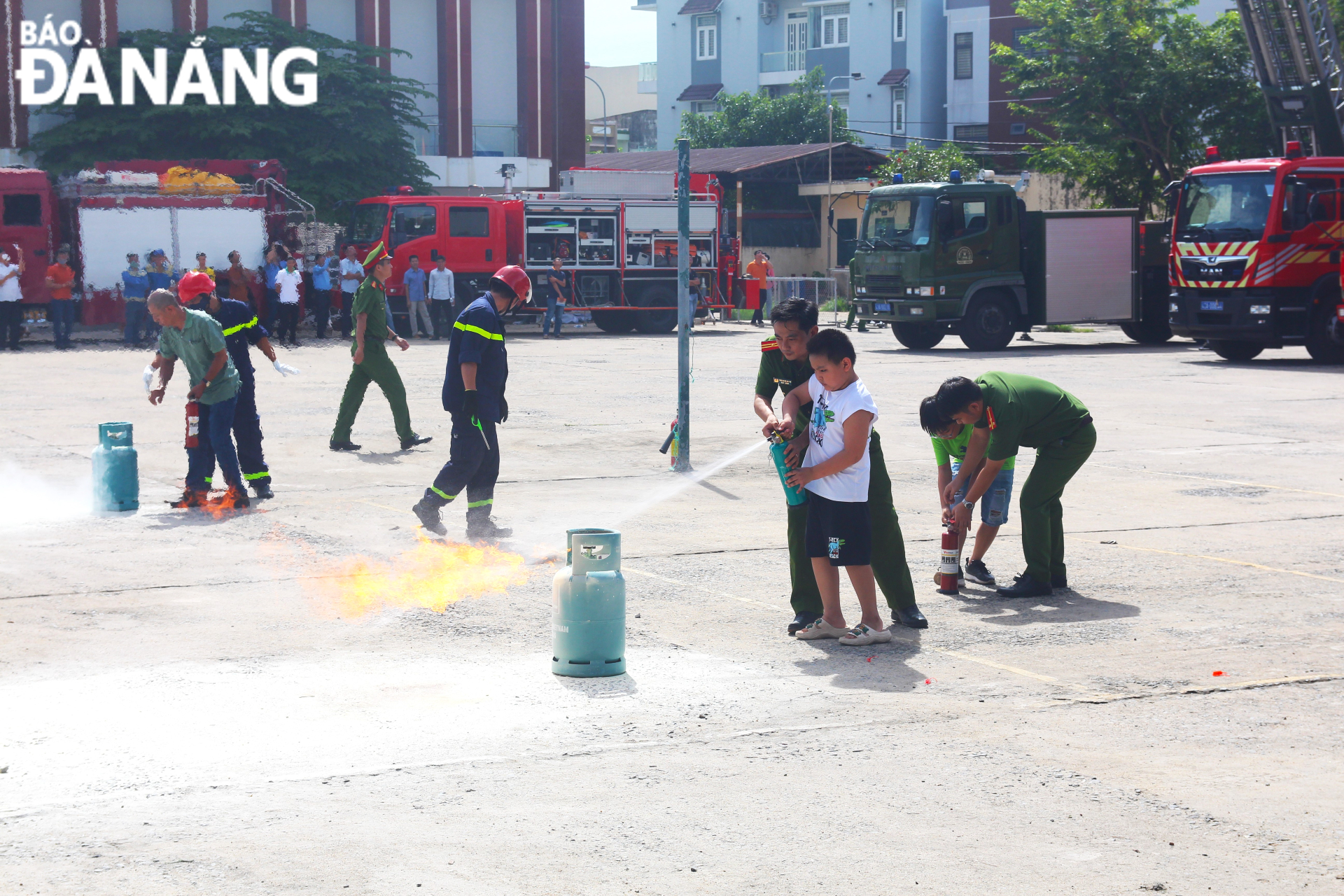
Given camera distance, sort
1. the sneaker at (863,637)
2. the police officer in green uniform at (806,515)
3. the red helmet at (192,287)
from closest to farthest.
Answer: the sneaker at (863,637), the police officer in green uniform at (806,515), the red helmet at (192,287)

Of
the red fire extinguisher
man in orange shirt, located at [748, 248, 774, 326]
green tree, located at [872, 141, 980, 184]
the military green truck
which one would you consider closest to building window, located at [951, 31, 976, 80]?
green tree, located at [872, 141, 980, 184]

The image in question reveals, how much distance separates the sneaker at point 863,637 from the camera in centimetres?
680

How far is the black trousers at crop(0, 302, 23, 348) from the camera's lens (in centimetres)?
2702

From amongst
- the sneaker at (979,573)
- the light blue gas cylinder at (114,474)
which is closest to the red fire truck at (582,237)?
the light blue gas cylinder at (114,474)

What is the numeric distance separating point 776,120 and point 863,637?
5698 cm

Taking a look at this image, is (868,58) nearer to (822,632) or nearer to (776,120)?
(776,120)

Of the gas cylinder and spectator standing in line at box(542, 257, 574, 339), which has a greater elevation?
spectator standing in line at box(542, 257, 574, 339)

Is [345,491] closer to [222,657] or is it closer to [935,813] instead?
[222,657]

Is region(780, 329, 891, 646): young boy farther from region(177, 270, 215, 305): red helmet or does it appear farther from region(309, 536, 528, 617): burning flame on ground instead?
region(177, 270, 215, 305): red helmet

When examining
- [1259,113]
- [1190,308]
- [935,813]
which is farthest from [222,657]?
[1259,113]

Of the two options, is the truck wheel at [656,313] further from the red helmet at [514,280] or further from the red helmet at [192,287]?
the red helmet at [514,280]

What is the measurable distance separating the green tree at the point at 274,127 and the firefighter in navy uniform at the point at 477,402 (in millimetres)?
26802

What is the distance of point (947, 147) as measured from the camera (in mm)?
52219

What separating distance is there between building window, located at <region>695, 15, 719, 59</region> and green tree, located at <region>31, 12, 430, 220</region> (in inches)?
1352
